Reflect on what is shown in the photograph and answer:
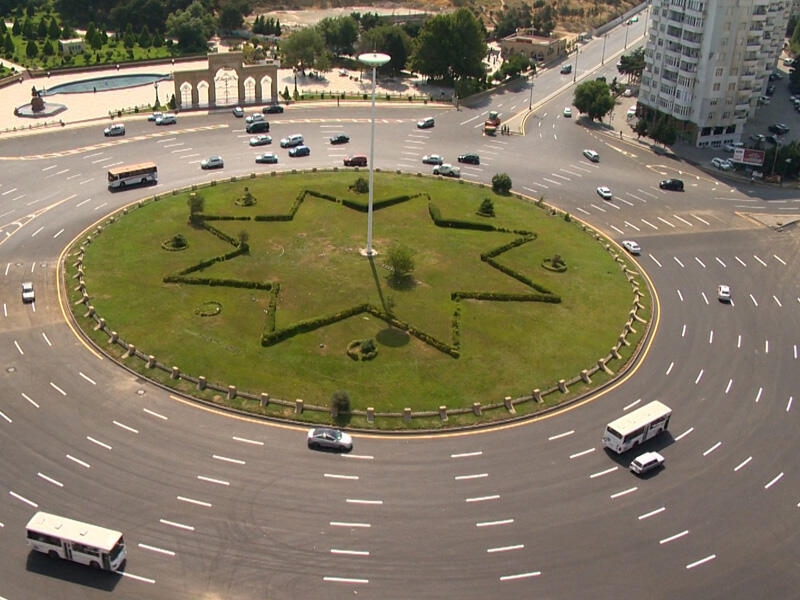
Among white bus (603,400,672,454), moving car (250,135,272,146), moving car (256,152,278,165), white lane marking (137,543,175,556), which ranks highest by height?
moving car (250,135,272,146)

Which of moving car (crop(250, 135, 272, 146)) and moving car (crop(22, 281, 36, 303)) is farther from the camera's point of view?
moving car (crop(250, 135, 272, 146))

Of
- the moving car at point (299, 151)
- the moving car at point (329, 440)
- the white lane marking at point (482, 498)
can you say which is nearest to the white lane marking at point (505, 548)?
the white lane marking at point (482, 498)

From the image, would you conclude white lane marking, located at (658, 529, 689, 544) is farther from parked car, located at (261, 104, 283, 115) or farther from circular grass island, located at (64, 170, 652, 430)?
parked car, located at (261, 104, 283, 115)

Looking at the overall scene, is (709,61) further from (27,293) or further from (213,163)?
(27,293)

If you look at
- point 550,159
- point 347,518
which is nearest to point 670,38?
point 550,159

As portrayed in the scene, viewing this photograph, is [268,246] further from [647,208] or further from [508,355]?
[647,208]

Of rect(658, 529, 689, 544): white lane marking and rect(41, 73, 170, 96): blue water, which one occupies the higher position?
rect(41, 73, 170, 96): blue water

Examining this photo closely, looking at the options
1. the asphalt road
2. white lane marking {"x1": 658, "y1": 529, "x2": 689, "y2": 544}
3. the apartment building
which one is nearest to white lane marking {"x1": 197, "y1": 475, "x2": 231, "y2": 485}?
the asphalt road

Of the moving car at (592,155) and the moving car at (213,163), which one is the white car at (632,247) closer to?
the moving car at (592,155)

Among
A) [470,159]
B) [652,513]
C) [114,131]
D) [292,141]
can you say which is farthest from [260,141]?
[652,513]
